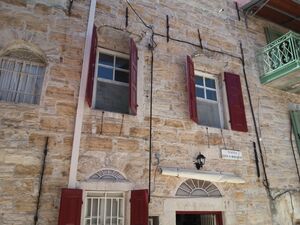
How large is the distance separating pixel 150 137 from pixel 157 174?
2.54 feet

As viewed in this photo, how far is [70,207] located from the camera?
4348 millimetres

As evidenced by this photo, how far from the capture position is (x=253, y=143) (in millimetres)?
6906

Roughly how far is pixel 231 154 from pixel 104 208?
10.6 ft

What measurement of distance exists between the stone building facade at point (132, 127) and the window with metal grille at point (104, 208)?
19mm

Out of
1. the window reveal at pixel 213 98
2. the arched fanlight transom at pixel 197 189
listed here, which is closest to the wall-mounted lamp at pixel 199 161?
the arched fanlight transom at pixel 197 189

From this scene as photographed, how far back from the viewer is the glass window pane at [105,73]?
608 centimetres

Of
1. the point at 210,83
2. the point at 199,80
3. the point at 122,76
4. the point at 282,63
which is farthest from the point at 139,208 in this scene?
the point at 282,63

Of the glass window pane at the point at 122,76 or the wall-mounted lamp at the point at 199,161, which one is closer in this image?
the wall-mounted lamp at the point at 199,161

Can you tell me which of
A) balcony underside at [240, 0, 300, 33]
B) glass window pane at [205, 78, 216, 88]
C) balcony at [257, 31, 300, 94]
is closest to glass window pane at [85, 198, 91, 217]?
glass window pane at [205, 78, 216, 88]

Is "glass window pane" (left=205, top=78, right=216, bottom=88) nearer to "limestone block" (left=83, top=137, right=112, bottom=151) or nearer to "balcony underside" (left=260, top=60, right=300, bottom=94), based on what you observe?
"balcony underside" (left=260, top=60, right=300, bottom=94)

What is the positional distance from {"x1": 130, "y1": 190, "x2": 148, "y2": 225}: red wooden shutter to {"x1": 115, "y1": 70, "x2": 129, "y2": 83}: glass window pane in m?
2.57

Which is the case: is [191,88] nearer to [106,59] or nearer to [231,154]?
[231,154]

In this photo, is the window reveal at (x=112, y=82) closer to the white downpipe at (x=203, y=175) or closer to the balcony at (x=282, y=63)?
the white downpipe at (x=203, y=175)

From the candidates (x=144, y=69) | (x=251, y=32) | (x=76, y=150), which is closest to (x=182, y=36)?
(x=144, y=69)
